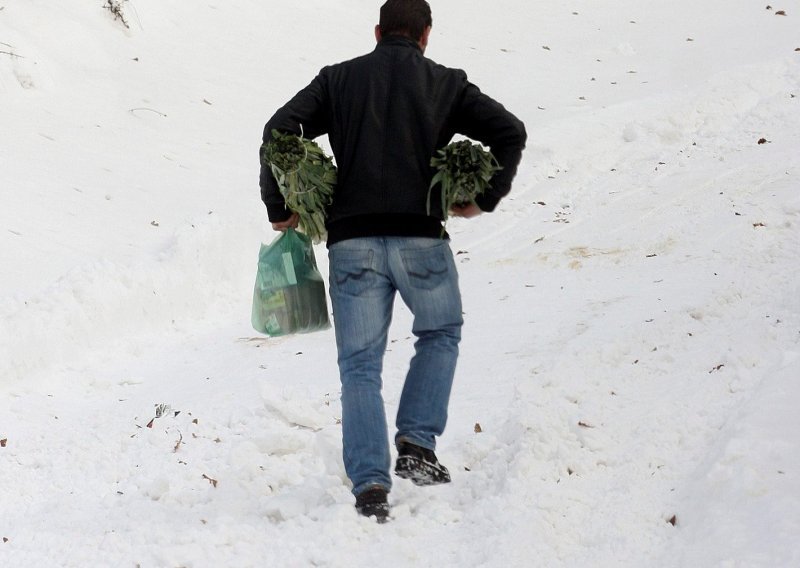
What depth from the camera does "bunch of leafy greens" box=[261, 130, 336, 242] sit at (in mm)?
4039

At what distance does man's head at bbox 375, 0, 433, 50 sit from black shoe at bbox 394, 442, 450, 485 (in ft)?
Answer: 4.84

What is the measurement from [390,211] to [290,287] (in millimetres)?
608

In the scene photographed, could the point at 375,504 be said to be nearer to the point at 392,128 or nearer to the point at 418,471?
the point at 418,471

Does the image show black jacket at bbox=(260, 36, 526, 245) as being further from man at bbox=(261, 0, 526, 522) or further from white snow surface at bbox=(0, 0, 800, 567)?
white snow surface at bbox=(0, 0, 800, 567)

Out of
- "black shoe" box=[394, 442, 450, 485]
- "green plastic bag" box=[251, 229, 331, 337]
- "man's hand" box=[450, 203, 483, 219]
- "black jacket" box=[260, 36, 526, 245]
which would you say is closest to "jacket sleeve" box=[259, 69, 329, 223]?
"black jacket" box=[260, 36, 526, 245]

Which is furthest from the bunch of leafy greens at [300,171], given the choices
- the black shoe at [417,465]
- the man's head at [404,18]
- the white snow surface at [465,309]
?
the white snow surface at [465,309]

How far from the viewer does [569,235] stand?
29.7ft

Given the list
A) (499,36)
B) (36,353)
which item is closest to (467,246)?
(36,353)

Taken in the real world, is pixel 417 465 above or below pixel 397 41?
below

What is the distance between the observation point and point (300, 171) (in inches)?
159

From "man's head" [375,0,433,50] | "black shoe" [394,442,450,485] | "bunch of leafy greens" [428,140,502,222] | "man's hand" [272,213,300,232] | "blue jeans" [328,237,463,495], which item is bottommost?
"black shoe" [394,442,450,485]

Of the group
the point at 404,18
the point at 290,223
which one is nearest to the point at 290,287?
the point at 290,223

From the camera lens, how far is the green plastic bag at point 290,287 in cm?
436

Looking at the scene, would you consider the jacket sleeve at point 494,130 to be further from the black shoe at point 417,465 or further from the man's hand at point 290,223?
the black shoe at point 417,465
